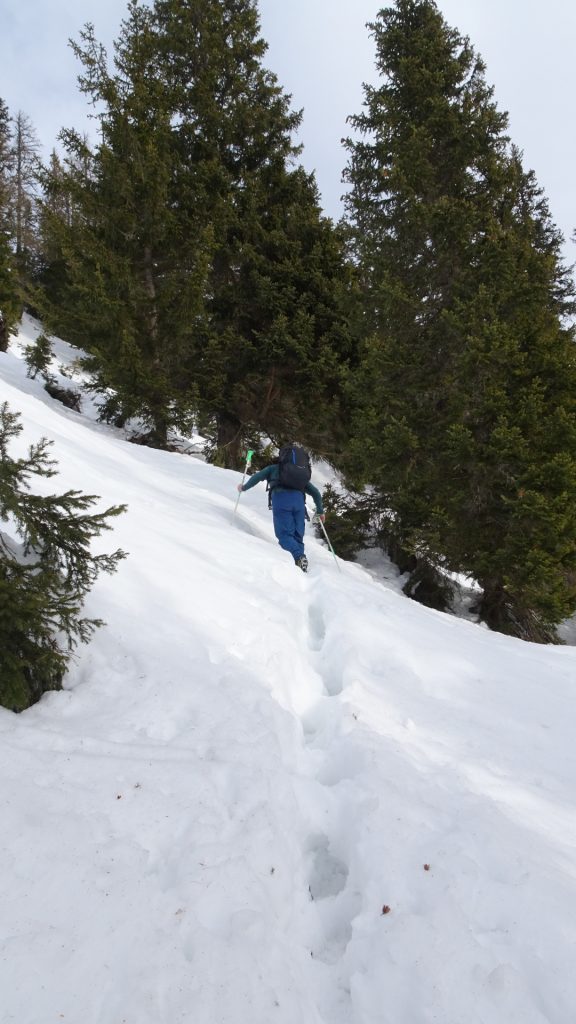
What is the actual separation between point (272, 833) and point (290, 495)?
5681 millimetres

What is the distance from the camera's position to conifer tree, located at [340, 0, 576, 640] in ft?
26.8

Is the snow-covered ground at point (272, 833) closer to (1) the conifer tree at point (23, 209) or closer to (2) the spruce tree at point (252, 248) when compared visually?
(2) the spruce tree at point (252, 248)

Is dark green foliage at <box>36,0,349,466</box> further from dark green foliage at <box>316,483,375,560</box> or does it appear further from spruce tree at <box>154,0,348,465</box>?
dark green foliage at <box>316,483,375,560</box>

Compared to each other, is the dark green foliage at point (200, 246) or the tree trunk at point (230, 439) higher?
the dark green foliage at point (200, 246)

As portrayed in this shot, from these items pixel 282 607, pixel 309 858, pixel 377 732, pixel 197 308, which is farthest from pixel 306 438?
pixel 309 858

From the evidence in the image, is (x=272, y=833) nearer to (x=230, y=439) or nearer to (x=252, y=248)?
(x=230, y=439)

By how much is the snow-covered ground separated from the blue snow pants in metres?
3.16

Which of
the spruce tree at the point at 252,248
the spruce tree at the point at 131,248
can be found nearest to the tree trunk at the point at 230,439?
the spruce tree at the point at 252,248

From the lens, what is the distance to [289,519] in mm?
7512

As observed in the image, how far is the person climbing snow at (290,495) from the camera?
7465mm

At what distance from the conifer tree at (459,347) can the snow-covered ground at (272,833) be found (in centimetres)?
459

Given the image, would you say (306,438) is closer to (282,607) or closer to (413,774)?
(282,607)

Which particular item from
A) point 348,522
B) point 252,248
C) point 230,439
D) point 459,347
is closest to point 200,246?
point 252,248

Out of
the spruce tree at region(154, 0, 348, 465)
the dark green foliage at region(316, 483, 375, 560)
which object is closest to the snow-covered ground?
the dark green foliage at region(316, 483, 375, 560)
